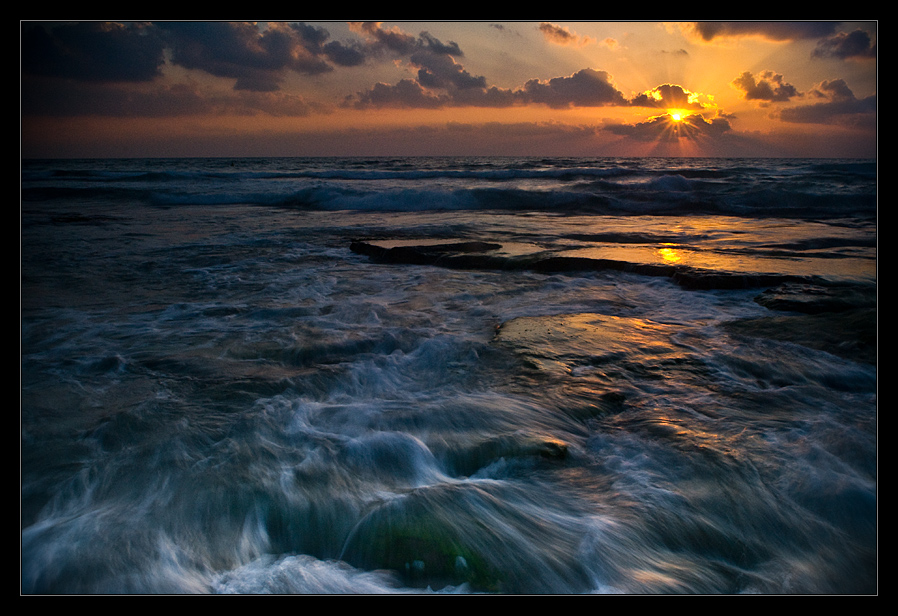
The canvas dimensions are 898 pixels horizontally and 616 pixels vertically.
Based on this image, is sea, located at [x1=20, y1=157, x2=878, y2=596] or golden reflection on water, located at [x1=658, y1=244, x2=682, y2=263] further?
golden reflection on water, located at [x1=658, y1=244, x2=682, y2=263]

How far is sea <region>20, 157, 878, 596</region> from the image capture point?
2086 millimetres

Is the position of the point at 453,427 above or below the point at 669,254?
below

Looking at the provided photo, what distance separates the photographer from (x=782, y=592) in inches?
77.5

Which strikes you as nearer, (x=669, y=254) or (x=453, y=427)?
(x=453, y=427)

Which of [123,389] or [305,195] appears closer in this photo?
[123,389]

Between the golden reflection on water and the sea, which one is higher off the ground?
the golden reflection on water

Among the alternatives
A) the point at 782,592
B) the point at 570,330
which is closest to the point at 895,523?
the point at 782,592

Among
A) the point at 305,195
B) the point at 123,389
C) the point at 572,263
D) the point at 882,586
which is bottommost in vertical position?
the point at 882,586

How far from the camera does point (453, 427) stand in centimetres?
296

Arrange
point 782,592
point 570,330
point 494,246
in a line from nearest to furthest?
1. point 782,592
2. point 570,330
3. point 494,246

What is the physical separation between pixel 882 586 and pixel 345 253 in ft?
23.5

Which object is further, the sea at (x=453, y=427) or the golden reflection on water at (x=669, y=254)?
the golden reflection on water at (x=669, y=254)

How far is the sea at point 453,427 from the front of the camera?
2.09 meters

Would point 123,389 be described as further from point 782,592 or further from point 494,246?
point 494,246
